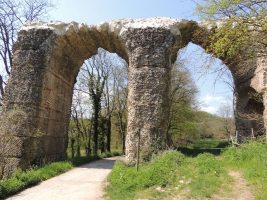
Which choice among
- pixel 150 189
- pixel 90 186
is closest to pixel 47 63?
pixel 90 186

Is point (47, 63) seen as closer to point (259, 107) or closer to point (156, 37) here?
point (156, 37)

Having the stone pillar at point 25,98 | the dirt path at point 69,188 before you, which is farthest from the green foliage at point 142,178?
the stone pillar at point 25,98

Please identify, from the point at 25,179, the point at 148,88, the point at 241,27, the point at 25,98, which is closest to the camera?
the point at 241,27

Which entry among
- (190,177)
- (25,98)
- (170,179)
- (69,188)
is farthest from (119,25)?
(190,177)

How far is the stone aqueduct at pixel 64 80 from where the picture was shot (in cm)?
1227

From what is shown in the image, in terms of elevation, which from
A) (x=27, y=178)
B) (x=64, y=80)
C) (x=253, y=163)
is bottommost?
(x=27, y=178)

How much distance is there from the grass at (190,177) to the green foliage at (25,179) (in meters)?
2.41

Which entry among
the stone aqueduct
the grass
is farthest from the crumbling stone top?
the grass

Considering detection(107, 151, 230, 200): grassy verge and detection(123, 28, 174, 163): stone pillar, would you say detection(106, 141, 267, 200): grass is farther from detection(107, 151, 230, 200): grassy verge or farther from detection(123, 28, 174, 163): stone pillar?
detection(123, 28, 174, 163): stone pillar

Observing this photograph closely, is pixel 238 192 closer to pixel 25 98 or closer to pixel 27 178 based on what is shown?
pixel 27 178

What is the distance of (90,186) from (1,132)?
354 cm

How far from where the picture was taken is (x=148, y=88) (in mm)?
12445

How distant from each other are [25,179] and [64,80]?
21.2ft

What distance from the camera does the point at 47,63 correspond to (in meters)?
13.7
